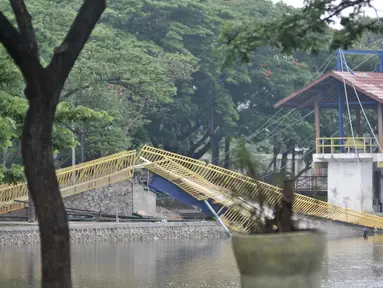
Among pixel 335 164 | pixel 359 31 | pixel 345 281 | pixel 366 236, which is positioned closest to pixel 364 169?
pixel 335 164

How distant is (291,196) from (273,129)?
43.0 meters

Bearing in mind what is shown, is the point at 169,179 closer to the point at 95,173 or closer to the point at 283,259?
the point at 95,173

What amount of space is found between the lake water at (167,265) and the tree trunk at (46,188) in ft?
30.4

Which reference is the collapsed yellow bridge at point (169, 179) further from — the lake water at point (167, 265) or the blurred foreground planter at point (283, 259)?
the blurred foreground planter at point (283, 259)

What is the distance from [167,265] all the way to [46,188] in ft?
48.2

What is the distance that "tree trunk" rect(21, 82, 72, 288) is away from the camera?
961 centimetres

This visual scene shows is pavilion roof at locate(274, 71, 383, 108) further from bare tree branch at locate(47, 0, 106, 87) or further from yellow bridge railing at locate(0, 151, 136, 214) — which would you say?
bare tree branch at locate(47, 0, 106, 87)

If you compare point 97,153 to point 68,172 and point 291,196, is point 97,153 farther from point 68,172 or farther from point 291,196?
point 291,196

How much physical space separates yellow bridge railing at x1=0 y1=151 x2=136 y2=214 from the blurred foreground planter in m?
25.3

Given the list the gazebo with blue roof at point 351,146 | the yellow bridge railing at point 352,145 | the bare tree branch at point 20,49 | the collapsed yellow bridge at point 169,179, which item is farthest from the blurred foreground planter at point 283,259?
the yellow bridge railing at point 352,145

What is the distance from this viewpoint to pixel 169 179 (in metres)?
35.8

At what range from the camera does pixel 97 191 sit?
38094 mm

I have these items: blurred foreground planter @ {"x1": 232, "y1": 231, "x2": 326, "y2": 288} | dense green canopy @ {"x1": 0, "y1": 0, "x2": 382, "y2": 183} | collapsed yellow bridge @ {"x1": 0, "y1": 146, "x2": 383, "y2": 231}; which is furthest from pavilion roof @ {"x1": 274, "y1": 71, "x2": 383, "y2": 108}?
blurred foreground planter @ {"x1": 232, "y1": 231, "x2": 326, "y2": 288}

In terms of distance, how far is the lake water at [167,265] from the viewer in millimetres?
19562
